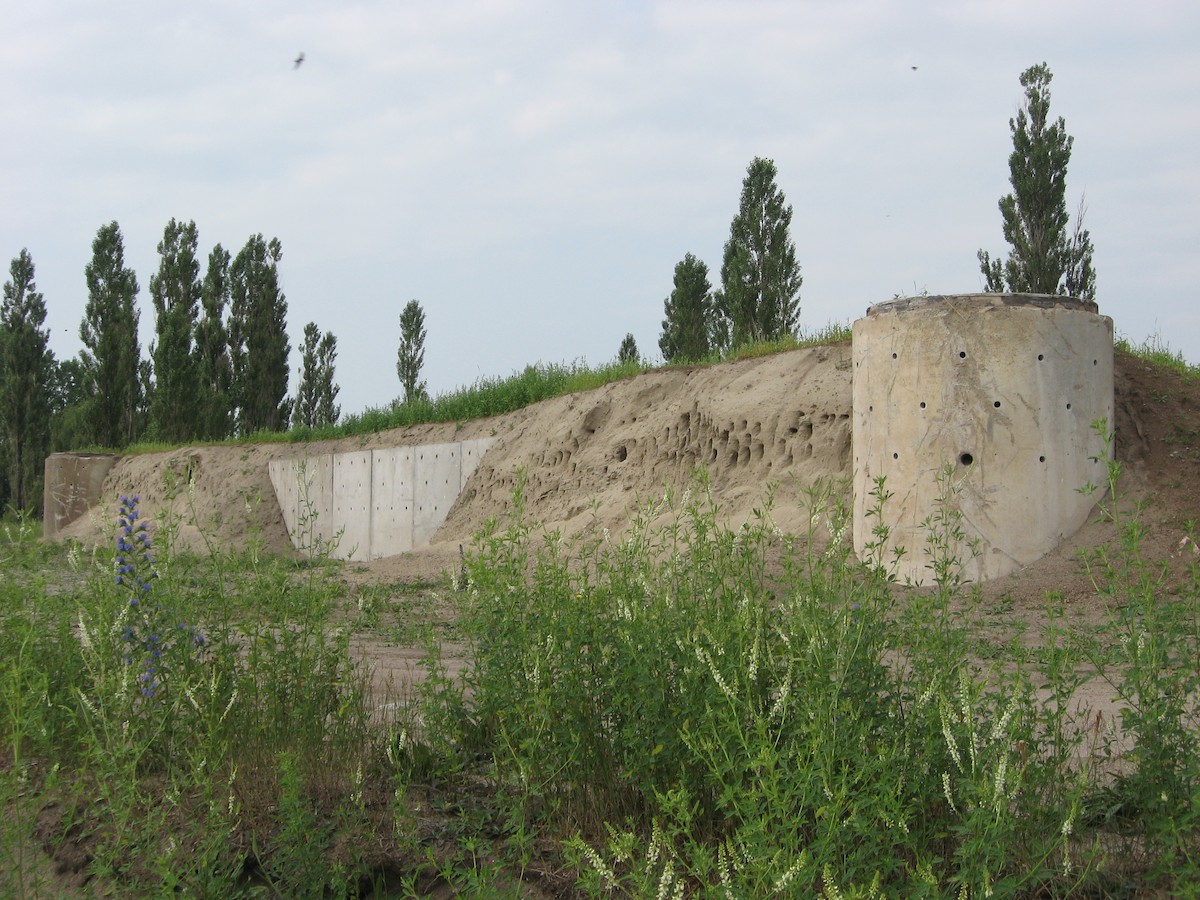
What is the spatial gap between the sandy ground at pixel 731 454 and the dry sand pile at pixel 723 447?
0.02 metres

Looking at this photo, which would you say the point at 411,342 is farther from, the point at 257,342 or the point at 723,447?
the point at 723,447

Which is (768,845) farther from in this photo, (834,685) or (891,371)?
(891,371)

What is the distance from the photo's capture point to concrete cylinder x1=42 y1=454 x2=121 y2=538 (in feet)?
97.7

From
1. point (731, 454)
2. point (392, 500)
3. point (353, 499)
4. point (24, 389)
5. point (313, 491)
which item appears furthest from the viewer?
point (24, 389)

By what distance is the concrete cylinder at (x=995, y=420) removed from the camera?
10.9m

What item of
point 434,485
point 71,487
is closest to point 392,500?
point 434,485

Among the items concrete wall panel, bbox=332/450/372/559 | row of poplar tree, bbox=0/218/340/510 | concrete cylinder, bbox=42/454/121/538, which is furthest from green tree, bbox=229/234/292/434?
concrete wall panel, bbox=332/450/372/559

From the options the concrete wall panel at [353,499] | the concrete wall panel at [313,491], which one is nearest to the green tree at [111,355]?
the concrete wall panel at [313,491]

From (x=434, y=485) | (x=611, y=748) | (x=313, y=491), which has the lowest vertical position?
(x=611, y=748)

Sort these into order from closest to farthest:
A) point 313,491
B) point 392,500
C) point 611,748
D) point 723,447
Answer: point 611,748, point 723,447, point 392,500, point 313,491

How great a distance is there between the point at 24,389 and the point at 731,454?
32128 millimetres

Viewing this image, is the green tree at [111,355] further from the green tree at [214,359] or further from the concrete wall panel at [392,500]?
the concrete wall panel at [392,500]

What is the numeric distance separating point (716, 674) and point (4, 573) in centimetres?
414

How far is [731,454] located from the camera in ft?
49.2
